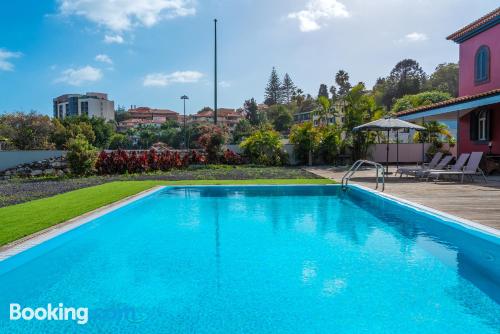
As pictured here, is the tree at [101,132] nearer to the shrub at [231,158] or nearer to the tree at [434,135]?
the shrub at [231,158]

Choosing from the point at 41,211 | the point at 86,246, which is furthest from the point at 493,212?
the point at 41,211

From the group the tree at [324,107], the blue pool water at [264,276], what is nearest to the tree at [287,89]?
the tree at [324,107]

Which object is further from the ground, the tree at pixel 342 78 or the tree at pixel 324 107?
the tree at pixel 342 78

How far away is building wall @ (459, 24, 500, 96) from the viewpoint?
663 inches

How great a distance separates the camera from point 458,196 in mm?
10148

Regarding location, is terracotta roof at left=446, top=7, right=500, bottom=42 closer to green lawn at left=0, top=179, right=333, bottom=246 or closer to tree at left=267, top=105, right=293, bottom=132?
green lawn at left=0, top=179, right=333, bottom=246

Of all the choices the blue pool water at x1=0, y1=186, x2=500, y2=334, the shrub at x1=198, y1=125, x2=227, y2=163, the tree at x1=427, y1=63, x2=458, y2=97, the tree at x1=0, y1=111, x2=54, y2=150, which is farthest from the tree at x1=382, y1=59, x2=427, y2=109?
the blue pool water at x1=0, y1=186, x2=500, y2=334

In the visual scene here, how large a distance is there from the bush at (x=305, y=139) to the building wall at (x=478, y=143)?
285 inches

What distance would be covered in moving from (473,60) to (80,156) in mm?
18221

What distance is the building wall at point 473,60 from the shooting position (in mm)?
16828

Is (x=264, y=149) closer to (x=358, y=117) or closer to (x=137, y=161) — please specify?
(x=358, y=117)

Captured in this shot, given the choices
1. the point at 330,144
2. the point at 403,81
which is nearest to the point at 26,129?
the point at 330,144

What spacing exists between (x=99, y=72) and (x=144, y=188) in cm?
1898

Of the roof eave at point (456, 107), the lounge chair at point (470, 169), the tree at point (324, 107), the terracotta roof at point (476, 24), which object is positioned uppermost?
the terracotta roof at point (476, 24)
